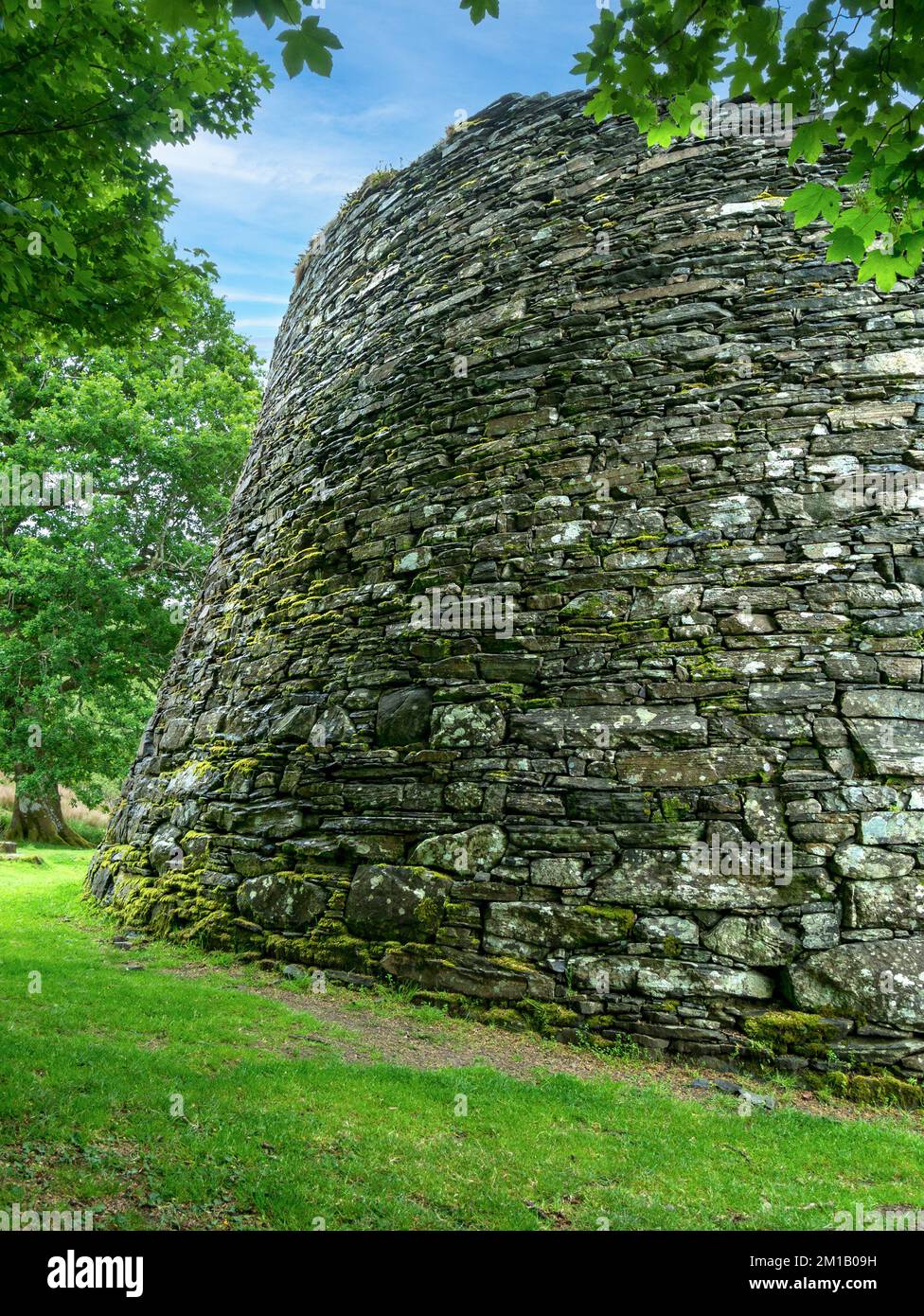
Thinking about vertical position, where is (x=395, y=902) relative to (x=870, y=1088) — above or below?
above

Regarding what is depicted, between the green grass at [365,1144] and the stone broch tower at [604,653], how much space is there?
2.94 feet

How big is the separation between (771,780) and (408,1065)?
118 inches

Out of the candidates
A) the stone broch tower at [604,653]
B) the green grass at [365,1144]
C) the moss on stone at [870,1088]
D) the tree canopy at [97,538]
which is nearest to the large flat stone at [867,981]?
the stone broch tower at [604,653]

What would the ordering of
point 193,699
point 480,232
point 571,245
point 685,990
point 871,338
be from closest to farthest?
1. point 685,990
2. point 871,338
3. point 571,245
4. point 480,232
5. point 193,699

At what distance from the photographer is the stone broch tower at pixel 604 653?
4.75 m

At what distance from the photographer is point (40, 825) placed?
61.6 feet

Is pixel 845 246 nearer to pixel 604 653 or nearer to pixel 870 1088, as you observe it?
pixel 604 653

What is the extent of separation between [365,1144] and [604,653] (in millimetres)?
3619

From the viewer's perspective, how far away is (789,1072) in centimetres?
432

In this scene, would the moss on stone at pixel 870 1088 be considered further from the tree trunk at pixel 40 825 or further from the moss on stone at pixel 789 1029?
the tree trunk at pixel 40 825

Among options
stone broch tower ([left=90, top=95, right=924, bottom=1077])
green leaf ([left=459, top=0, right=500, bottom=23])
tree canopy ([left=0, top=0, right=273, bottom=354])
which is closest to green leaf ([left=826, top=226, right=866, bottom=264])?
green leaf ([left=459, top=0, right=500, bottom=23])

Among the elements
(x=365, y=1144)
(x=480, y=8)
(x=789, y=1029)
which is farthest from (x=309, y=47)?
(x=789, y=1029)

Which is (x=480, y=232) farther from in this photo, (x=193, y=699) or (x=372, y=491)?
(x=193, y=699)

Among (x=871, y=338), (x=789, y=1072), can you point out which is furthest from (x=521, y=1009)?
(x=871, y=338)
